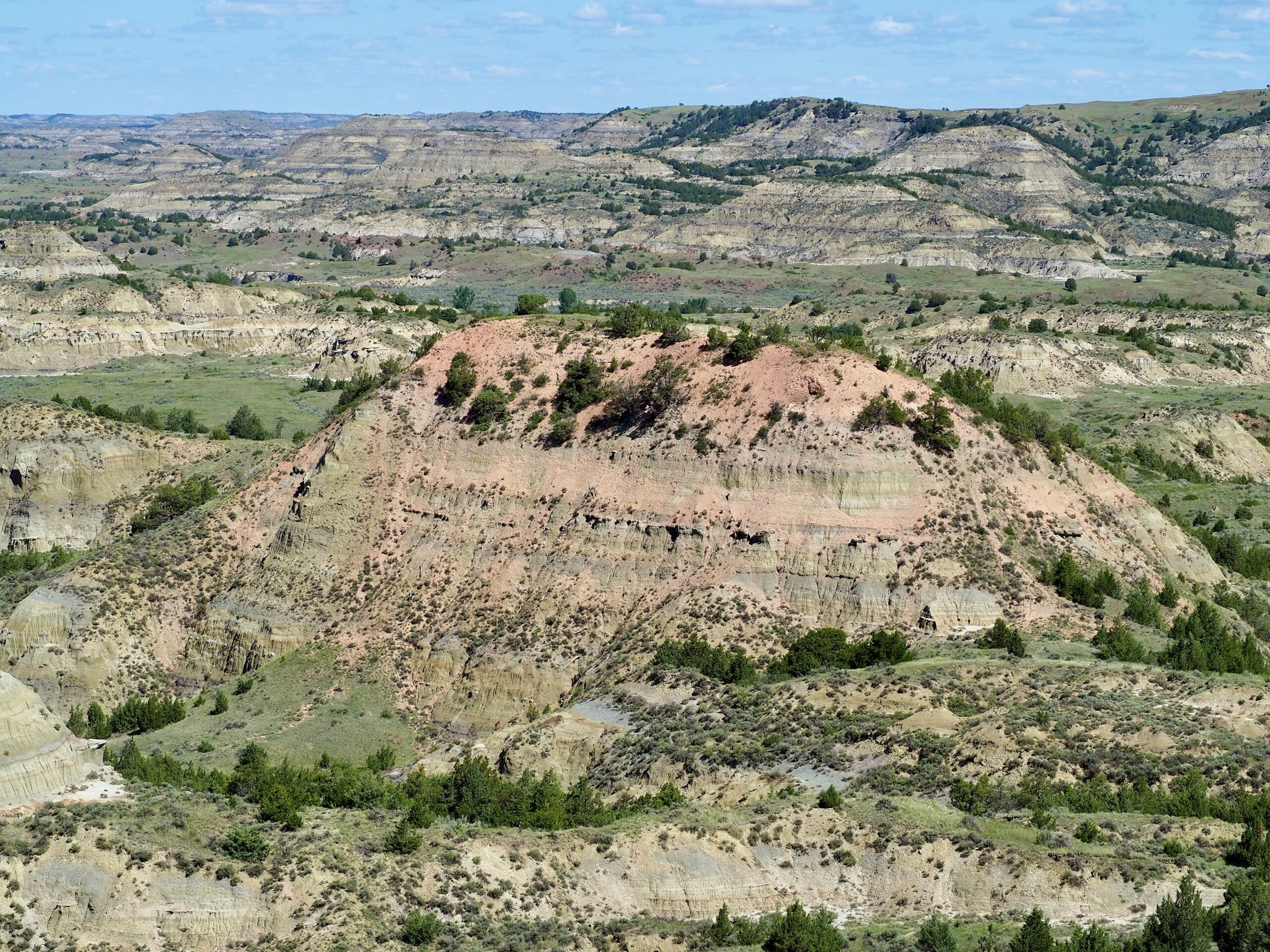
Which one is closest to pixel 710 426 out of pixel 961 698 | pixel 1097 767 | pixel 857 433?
pixel 857 433

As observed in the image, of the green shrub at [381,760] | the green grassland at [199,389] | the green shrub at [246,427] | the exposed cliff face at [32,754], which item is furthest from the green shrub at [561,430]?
the green grassland at [199,389]

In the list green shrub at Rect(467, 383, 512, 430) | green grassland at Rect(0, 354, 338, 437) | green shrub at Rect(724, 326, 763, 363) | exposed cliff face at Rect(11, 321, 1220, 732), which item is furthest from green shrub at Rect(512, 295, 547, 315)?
green grassland at Rect(0, 354, 338, 437)

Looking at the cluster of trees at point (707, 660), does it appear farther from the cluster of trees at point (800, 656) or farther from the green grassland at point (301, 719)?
the green grassland at point (301, 719)

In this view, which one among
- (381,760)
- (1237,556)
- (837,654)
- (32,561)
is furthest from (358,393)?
(1237,556)

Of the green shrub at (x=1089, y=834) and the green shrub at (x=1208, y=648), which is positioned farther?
the green shrub at (x=1208, y=648)

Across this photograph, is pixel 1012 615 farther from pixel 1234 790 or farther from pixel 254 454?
pixel 254 454

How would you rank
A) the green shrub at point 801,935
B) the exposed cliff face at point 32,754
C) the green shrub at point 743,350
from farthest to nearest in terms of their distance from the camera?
the green shrub at point 743,350, the exposed cliff face at point 32,754, the green shrub at point 801,935

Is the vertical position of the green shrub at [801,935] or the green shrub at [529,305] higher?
the green shrub at [529,305]
